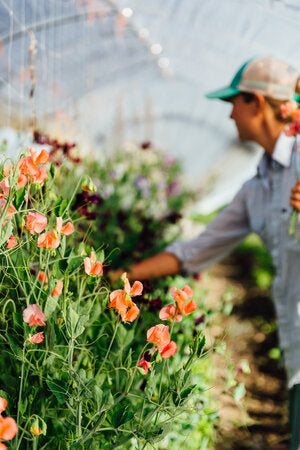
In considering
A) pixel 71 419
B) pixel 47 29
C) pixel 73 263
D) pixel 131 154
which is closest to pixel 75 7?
pixel 47 29

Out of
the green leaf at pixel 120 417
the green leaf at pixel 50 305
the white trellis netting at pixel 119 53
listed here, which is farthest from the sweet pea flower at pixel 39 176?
the white trellis netting at pixel 119 53

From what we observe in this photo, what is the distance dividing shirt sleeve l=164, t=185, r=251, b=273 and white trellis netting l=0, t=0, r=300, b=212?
2.64 feet

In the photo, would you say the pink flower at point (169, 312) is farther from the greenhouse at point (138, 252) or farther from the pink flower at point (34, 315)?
the pink flower at point (34, 315)

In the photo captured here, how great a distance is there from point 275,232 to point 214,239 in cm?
34

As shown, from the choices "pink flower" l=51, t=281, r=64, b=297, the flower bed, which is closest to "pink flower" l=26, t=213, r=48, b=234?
the flower bed

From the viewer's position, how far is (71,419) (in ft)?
3.27

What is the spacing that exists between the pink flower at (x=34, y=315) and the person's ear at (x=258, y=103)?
1169mm

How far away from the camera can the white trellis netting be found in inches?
87.4

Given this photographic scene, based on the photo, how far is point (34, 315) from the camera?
0.88m

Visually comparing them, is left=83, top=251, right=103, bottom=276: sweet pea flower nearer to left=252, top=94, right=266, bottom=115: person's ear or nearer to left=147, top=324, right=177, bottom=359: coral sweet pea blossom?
left=147, top=324, right=177, bottom=359: coral sweet pea blossom

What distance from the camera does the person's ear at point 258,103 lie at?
1718mm

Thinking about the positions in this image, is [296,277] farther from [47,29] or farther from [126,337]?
[47,29]

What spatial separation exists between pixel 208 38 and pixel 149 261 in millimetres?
3517

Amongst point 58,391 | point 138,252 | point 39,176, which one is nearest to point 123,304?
point 58,391
